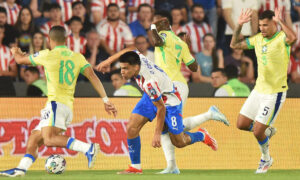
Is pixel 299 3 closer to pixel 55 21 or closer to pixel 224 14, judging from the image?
pixel 224 14

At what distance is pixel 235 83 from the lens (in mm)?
14250

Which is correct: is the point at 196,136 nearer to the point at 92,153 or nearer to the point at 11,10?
the point at 92,153

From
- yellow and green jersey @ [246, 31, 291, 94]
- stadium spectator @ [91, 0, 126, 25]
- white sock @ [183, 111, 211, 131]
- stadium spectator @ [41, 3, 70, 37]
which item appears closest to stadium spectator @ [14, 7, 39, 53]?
stadium spectator @ [41, 3, 70, 37]

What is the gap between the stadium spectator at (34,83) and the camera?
44.1 ft

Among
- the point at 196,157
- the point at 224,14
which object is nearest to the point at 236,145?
the point at 196,157

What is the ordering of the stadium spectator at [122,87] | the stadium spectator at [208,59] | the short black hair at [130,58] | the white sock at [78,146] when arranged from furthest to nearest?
1. the stadium spectator at [208,59]
2. the stadium spectator at [122,87]
3. the white sock at [78,146]
4. the short black hair at [130,58]

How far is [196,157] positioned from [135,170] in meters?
2.09

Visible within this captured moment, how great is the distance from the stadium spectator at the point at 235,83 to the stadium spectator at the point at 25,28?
3.95m

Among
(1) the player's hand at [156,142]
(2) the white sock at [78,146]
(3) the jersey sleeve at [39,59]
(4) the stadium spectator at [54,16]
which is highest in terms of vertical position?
(4) the stadium spectator at [54,16]

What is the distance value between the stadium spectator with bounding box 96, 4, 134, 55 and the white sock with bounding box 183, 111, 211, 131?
3918 millimetres

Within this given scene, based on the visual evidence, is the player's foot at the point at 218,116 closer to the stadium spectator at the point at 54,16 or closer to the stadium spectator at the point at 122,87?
the stadium spectator at the point at 122,87

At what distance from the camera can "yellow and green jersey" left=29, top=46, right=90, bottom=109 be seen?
32.4 ft

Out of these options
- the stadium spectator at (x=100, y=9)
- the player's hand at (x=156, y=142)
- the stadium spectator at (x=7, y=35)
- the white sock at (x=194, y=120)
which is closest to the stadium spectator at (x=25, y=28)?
the stadium spectator at (x=7, y=35)

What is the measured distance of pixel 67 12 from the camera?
15172 millimetres
